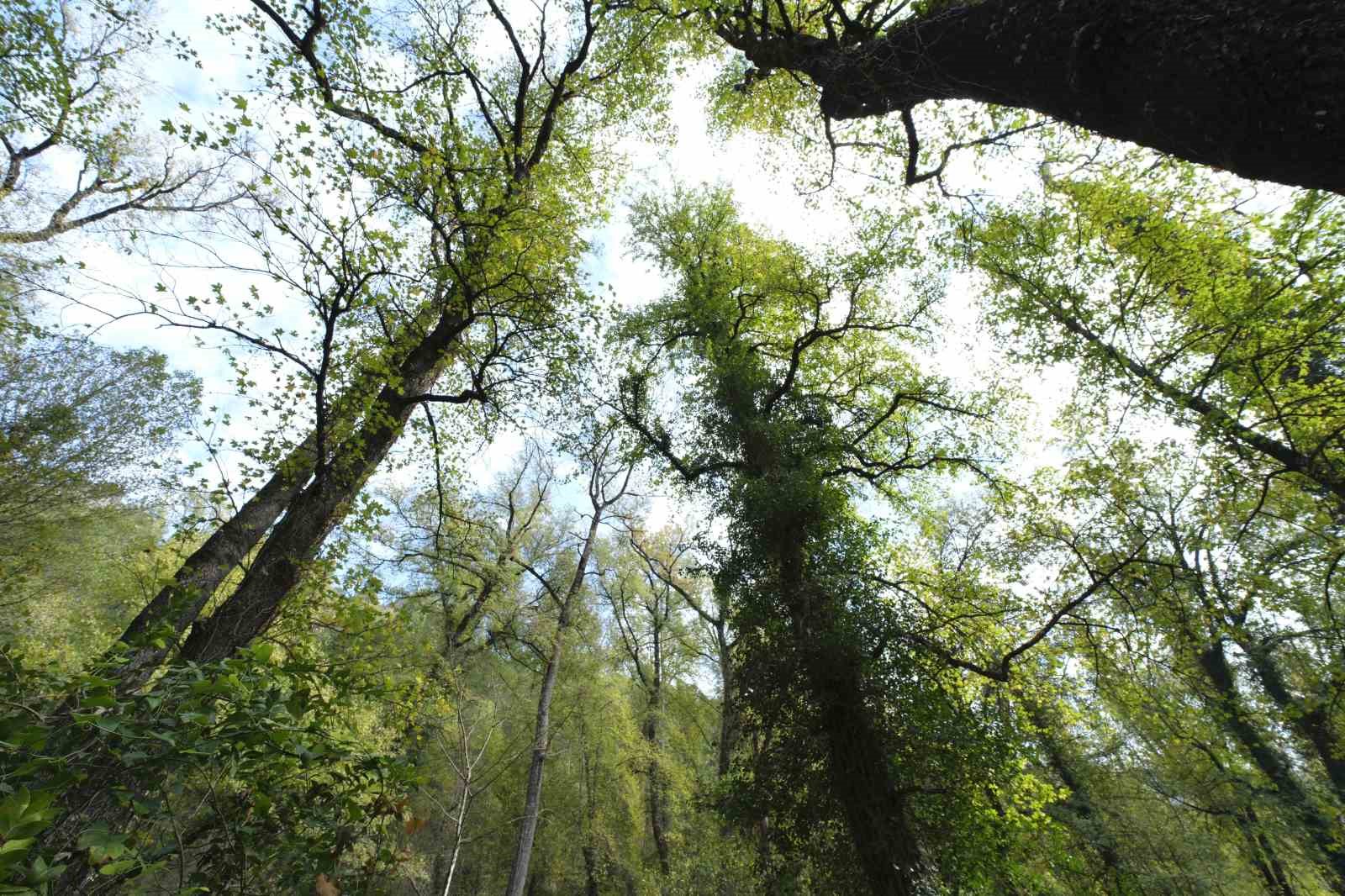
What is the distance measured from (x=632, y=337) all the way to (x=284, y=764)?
35.5 ft

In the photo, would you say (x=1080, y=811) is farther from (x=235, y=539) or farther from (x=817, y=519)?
(x=235, y=539)

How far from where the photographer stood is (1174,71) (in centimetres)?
259

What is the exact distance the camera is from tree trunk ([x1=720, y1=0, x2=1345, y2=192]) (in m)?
2.23

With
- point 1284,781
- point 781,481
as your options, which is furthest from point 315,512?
point 1284,781

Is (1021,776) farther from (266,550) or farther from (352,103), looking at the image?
(352,103)

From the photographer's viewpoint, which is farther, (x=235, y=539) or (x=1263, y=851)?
(x=1263, y=851)

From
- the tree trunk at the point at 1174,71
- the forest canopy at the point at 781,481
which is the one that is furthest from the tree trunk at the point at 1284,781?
the tree trunk at the point at 1174,71

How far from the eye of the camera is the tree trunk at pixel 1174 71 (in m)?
2.23

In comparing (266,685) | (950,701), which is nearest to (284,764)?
(266,685)

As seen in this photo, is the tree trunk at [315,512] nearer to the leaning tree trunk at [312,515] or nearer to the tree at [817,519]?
the leaning tree trunk at [312,515]

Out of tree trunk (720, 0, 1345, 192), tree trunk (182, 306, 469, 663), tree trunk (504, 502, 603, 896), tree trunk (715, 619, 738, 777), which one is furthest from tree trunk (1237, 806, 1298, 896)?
tree trunk (182, 306, 469, 663)

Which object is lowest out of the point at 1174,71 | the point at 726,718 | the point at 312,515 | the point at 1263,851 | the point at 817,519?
the point at 1263,851

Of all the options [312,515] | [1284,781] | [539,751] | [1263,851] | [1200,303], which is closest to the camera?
[312,515]

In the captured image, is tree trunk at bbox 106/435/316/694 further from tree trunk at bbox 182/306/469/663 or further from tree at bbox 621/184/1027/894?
tree at bbox 621/184/1027/894
